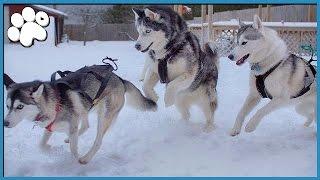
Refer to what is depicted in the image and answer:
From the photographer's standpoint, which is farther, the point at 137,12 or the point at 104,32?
the point at 104,32

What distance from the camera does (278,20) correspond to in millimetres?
3988


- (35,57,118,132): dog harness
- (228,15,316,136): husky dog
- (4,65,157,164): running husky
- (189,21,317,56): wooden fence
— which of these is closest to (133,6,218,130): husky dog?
(189,21,317,56): wooden fence

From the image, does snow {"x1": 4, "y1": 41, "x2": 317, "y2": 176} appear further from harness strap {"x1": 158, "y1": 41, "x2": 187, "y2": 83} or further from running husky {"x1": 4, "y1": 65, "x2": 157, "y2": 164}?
harness strap {"x1": 158, "y1": 41, "x2": 187, "y2": 83}

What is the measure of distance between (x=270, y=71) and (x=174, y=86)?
0.80 m

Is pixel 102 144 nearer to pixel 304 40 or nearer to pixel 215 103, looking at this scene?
pixel 215 103

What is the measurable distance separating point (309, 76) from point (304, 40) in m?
0.40

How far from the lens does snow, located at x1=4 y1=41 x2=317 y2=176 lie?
3594 mm

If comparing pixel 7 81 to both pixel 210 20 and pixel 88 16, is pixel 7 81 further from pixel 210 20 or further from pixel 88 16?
pixel 210 20

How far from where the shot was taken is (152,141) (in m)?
4.09

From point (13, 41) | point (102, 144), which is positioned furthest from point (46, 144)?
point (13, 41)

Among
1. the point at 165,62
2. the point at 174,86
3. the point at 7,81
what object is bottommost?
the point at 174,86

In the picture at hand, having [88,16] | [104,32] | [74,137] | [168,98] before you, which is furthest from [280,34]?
[74,137]

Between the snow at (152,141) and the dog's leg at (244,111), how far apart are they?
0.07 m

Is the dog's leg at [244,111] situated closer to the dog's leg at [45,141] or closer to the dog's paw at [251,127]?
the dog's paw at [251,127]
